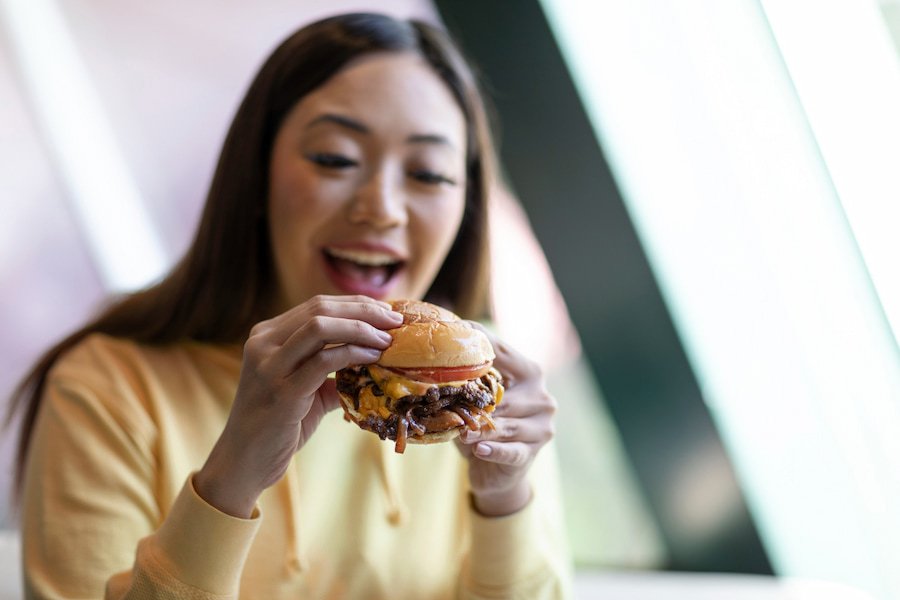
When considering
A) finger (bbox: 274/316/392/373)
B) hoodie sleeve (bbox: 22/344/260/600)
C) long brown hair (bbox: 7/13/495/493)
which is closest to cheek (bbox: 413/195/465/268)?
long brown hair (bbox: 7/13/495/493)

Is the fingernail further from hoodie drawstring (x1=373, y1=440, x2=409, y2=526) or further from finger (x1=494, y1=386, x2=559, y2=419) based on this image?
hoodie drawstring (x1=373, y1=440, x2=409, y2=526)

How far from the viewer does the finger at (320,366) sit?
1.07 metres

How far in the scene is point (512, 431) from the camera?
4.24ft

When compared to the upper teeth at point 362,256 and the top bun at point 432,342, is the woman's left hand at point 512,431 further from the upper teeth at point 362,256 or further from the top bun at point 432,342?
the upper teeth at point 362,256

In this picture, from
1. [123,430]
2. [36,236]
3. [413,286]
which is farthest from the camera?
[36,236]

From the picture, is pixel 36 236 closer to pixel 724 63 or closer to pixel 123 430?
pixel 123 430

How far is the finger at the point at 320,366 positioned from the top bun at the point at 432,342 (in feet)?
0.19

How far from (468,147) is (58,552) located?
1.14 meters

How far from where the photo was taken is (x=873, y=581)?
2.10 metres

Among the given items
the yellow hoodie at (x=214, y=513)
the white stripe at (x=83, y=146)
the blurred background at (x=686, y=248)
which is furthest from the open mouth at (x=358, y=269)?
the white stripe at (x=83, y=146)

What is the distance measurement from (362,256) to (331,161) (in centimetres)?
19

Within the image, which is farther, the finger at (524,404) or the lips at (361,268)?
the lips at (361,268)


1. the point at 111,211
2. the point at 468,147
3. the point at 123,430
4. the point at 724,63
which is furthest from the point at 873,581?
the point at 111,211

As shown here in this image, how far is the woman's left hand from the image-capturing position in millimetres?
1261
